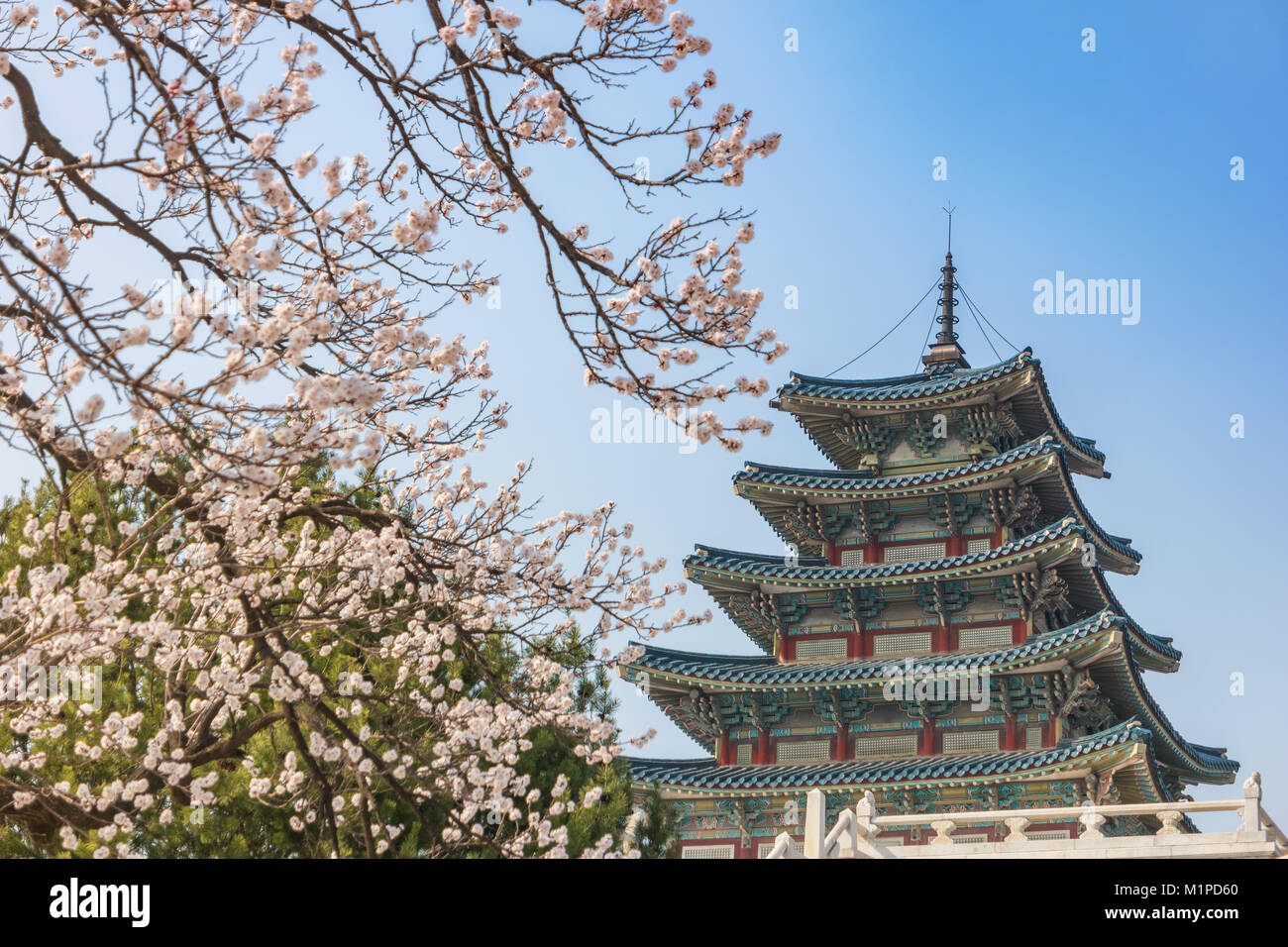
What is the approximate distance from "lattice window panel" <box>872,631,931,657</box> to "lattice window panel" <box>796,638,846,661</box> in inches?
24.8

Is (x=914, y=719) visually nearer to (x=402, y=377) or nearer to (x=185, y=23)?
(x=402, y=377)

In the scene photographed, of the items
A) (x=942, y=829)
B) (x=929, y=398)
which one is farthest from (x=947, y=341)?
(x=942, y=829)

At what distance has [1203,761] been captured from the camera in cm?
2558

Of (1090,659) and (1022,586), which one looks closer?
(1090,659)

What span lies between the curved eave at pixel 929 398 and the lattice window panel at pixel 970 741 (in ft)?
19.4

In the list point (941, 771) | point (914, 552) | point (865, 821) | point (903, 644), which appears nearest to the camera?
point (865, 821)

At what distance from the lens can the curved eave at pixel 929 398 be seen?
2453 centimetres

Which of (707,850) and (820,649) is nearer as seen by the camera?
(707,850)

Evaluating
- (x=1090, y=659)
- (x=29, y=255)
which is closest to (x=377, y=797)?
(x=29, y=255)

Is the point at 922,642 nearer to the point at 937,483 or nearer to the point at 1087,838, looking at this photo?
the point at 937,483

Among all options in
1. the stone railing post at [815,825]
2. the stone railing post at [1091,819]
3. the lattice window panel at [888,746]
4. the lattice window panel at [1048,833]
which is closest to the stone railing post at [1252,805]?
the stone railing post at [1091,819]

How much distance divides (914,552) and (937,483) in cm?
143

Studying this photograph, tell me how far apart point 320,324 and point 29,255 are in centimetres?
123

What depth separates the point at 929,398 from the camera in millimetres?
25078
